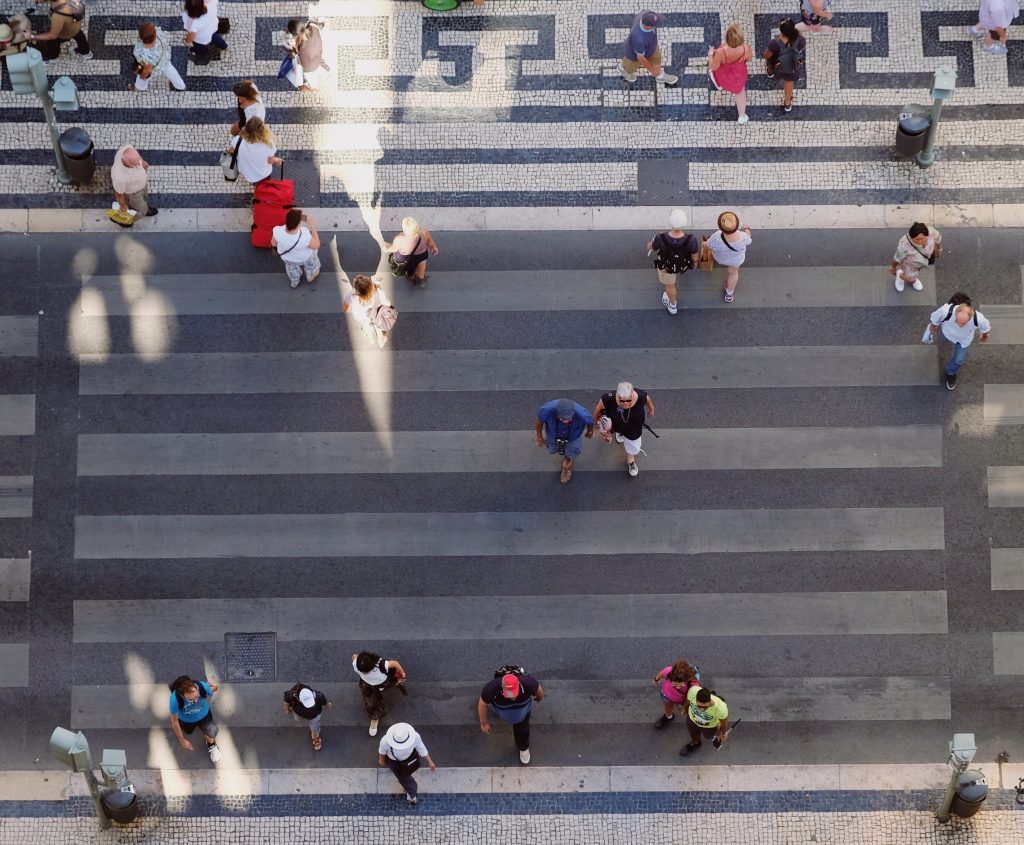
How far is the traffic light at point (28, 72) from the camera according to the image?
18.9m

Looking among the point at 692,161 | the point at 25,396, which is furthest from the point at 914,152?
the point at 25,396

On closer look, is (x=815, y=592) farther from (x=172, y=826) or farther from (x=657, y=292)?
(x=172, y=826)

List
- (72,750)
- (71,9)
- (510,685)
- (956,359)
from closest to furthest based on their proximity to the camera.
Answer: (72,750)
(510,685)
(956,359)
(71,9)

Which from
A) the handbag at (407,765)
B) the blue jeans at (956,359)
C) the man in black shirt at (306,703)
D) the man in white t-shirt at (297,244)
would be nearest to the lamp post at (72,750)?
the man in black shirt at (306,703)

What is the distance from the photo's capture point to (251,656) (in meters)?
19.1

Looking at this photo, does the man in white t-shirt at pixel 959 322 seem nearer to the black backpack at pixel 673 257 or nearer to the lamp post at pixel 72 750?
the black backpack at pixel 673 257

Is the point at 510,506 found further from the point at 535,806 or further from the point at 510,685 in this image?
the point at 535,806

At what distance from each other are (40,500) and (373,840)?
5875 millimetres

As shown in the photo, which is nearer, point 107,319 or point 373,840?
point 373,840

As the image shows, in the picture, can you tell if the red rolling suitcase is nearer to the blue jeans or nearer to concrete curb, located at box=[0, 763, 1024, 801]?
concrete curb, located at box=[0, 763, 1024, 801]

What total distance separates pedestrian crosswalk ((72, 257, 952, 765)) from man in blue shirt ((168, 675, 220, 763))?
0.62 m

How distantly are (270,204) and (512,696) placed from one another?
23.2 ft

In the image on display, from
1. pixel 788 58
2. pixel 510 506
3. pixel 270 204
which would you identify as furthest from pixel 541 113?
pixel 510 506

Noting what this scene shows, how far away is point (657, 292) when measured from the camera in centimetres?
2036
